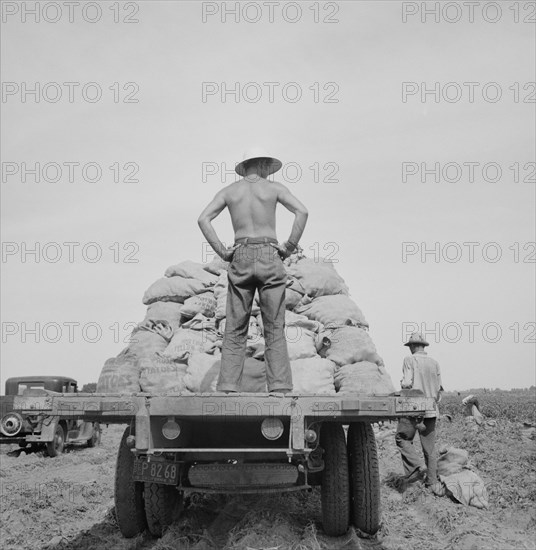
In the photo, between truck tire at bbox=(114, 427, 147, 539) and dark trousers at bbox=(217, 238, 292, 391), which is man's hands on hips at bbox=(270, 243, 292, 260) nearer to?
dark trousers at bbox=(217, 238, 292, 391)

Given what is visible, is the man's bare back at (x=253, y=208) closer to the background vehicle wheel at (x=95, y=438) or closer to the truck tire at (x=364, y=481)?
the truck tire at (x=364, y=481)

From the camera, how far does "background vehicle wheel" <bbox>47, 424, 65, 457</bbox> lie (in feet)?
42.0

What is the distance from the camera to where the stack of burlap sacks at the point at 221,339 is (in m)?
6.11

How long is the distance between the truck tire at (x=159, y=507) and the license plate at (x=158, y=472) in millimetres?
330

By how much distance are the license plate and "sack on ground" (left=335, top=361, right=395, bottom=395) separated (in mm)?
2041

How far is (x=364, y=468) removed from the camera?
5.13 metres

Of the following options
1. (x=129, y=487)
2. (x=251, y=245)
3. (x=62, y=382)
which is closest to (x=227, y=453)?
(x=129, y=487)

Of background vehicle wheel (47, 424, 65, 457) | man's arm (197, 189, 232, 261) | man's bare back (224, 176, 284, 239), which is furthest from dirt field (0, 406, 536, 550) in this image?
background vehicle wheel (47, 424, 65, 457)

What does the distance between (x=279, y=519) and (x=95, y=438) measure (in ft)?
33.2

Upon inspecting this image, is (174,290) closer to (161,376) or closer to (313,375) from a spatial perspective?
(161,376)

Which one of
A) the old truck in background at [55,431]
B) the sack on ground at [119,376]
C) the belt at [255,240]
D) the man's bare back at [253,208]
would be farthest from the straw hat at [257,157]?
the old truck in background at [55,431]

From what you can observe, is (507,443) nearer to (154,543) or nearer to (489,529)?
(489,529)

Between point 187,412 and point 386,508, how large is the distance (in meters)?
3.15

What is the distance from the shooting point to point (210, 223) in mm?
5457
